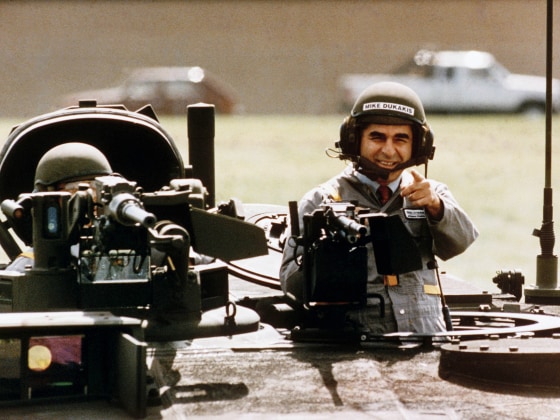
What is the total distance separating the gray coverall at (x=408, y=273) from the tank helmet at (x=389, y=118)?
4.7 inches

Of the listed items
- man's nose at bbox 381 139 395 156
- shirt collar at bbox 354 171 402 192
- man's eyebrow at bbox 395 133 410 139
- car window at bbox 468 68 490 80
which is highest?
car window at bbox 468 68 490 80

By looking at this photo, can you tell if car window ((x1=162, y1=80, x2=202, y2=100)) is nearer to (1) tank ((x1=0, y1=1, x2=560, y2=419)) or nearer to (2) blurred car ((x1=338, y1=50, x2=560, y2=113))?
(2) blurred car ((x1=338, y1=50, x2=560, y2=113))

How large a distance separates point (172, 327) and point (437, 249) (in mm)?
1204

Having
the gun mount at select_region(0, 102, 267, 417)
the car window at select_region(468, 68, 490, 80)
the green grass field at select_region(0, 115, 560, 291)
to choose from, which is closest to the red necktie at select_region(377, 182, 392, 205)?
the gun mount at select_region(0, 102, 267, 417)

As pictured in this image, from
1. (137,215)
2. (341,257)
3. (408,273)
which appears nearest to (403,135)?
(408,273)

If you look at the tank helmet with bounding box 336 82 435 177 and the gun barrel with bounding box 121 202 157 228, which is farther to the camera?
the tank helmet with bounding box 336 82 435 177

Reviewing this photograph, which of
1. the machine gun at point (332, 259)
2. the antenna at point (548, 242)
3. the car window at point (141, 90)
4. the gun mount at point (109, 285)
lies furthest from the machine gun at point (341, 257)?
the car window at point (141, 90)

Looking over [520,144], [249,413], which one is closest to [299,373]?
[249,413]

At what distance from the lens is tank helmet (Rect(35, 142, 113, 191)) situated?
5746 millimetres

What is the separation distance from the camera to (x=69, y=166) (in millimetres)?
5758

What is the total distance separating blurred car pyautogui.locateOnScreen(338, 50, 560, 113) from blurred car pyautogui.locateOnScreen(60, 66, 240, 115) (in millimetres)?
2655

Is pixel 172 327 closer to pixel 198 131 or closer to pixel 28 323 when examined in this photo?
pixel 28 323

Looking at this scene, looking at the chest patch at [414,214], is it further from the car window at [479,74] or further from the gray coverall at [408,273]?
the car window at [479,74]

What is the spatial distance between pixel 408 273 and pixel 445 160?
2173cm
